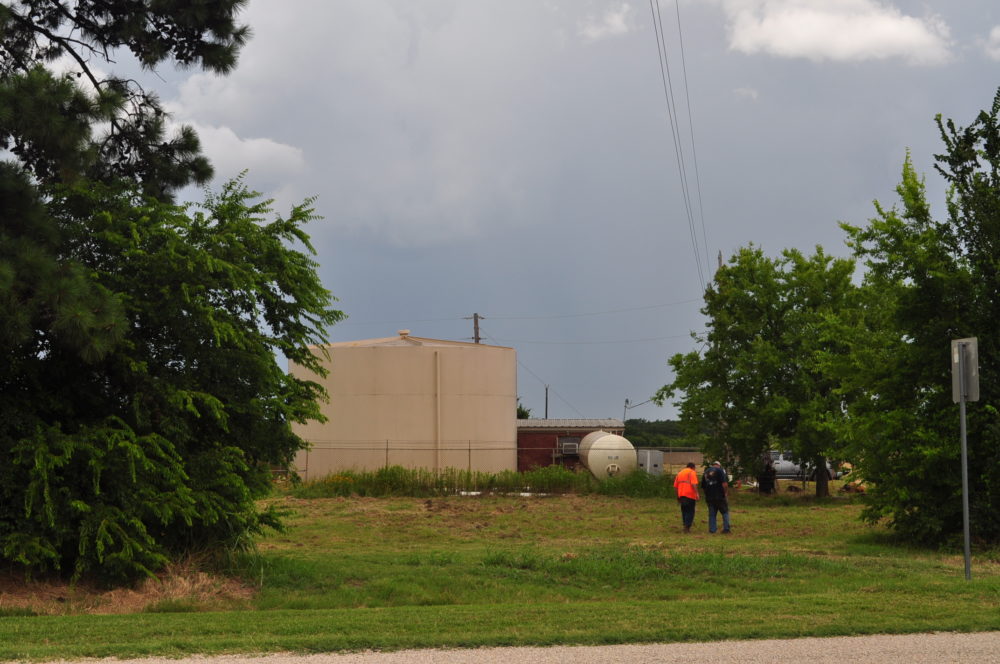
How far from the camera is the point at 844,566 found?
13.6 metres

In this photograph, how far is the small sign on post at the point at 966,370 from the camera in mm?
12133

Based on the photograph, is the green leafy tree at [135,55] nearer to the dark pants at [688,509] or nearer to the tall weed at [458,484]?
the dark pants at [688,509]

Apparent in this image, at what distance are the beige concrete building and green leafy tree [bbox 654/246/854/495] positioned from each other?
8210mm

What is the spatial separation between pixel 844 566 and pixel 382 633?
750 centimetres

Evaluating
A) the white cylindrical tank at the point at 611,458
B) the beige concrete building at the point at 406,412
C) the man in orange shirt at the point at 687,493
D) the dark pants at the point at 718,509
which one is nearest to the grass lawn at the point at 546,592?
the dark pants at the point at 718,509

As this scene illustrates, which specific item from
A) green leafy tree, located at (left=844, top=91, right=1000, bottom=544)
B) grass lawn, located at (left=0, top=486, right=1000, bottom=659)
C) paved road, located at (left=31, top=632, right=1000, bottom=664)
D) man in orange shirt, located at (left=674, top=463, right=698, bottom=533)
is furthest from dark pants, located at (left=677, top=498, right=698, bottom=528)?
paved road, located at (left=31, top=632, right=1000, bottom=664)

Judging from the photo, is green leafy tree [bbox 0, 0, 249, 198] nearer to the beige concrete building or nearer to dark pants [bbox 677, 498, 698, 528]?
dark pants [bbox 677, 498, 698, 528]

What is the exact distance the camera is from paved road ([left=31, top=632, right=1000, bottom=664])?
7.61 meters

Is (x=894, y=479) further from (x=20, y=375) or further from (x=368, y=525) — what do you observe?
(x=20, y=375)

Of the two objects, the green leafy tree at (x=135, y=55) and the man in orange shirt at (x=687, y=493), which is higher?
the green leafy tree at (x=135, y=55)

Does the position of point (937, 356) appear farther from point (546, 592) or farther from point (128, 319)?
point (128, 319)

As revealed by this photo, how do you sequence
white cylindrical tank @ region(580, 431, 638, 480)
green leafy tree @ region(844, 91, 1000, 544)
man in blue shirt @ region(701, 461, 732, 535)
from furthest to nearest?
white cylindrical tank @ region(580, 431, 638, 480) → man in blue shirt @ region(701, 461, 732, 535) → green leafy tree @ region(844, 91, 1000, 544)

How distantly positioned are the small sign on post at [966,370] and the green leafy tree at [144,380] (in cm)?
835

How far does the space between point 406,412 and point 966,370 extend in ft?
91.2
